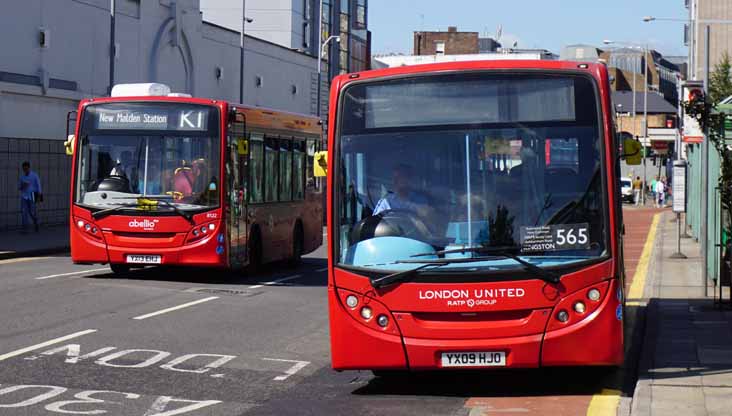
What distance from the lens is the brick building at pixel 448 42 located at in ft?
449

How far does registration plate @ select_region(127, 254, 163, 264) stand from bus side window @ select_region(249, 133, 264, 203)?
219cm

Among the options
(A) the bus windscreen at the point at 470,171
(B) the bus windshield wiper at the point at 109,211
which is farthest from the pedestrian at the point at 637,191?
(A) the bus windscreen at the point at 470,171

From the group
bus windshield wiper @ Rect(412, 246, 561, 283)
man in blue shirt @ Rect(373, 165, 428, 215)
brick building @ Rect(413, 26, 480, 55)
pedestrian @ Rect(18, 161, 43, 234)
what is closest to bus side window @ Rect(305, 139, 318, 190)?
pedestrian @ Rect(18, 161, 43, 234)

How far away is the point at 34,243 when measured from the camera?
1198 inches

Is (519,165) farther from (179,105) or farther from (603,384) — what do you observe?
(179,105)

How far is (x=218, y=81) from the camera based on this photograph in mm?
53656

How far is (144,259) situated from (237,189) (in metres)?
1.89

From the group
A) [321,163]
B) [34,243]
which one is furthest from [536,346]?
[34,243]

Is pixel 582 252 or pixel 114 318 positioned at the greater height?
pixel 582 252

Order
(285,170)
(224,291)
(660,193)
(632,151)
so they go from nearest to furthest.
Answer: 1. (632,151)
2. (224,291)
3. (285,170)
4. (660,193)

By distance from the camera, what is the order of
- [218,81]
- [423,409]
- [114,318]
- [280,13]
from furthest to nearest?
1. [280,13]
2. [218,81]
3. [114,318]
4. [423,409]

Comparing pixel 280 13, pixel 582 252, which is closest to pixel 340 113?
pixel 582 252

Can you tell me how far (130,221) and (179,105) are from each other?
1.98 m

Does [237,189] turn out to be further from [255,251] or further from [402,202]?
[402,202]
